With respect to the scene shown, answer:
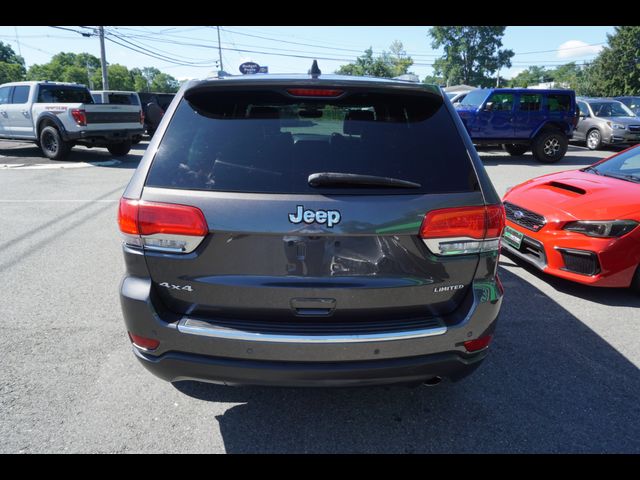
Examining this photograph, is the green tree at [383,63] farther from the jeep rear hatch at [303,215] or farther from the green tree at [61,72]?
the jeep rear hatch at [303,215]

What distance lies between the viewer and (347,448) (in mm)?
2262

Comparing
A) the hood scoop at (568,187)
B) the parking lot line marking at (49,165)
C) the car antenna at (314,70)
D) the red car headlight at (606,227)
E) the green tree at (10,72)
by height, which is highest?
the green tree at (10,72)

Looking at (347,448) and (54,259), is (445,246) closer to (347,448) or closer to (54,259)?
(347,448)

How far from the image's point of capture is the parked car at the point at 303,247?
1.91 m

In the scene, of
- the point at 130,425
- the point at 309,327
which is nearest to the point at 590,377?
the point at 309,327

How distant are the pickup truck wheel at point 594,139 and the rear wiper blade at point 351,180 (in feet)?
60.1

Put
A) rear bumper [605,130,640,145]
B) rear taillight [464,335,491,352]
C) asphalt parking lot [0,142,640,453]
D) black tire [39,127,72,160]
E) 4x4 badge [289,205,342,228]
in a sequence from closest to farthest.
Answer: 4x4 badge [289,205,342,228], rear taillight [464,335,491,352], asphalt parking lot [0,142,640,453], black tire [39,127,72,160], rear bumper [605,130,640,145]

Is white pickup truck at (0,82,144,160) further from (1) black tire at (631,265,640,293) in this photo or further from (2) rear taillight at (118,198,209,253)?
(1) black tire at (631,265,640,293)

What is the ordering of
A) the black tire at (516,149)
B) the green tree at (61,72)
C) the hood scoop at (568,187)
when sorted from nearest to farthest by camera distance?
the hood scoop at (568,187)
the black tire at (516,149)
the green tree at (61,72)

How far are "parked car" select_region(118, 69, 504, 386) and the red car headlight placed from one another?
8.03 ft

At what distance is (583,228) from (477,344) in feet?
8.51

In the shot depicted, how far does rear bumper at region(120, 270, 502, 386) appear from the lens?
75.7 inches

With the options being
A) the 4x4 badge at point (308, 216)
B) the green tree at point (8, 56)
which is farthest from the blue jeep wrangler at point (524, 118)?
the green tree at point (8, 56)

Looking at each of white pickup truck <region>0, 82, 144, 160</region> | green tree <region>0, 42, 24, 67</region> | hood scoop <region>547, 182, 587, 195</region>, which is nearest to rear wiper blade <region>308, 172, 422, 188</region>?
hood scoop <region>547, 182, 587, 195</region>
